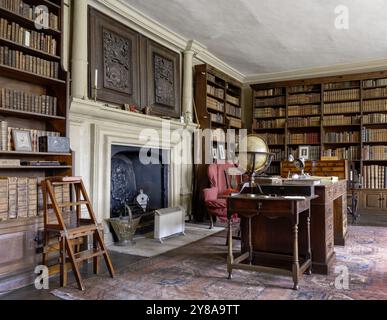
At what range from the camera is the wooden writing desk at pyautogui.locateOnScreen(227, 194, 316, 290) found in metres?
2.60

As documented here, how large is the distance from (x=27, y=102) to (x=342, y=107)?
5.85 metres

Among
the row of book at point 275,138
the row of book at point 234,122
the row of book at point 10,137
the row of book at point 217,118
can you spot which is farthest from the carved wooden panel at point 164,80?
the row of book at point 275,138

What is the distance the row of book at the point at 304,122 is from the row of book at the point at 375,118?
881mm

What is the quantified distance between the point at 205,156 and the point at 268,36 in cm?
217

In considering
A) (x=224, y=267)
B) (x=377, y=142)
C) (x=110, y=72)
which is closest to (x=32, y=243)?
(x=224, y=267)

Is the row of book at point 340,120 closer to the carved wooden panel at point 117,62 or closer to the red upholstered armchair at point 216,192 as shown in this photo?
the red upholstered armchair at point 216,192

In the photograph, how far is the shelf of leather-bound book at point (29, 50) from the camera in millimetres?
2762

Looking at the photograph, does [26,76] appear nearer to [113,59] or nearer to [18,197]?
[18,197]

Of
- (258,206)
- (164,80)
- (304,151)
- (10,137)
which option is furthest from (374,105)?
(10,137)

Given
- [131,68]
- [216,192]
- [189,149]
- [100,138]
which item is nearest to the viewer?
[100,138]

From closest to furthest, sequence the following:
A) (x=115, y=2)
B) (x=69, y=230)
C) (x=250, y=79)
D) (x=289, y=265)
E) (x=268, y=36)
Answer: (x=69, y=230)
(x=289, y=265)
(x=115, y=2)
(x=268, y=36)
(x=250, y=79)

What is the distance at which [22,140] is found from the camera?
290cm
